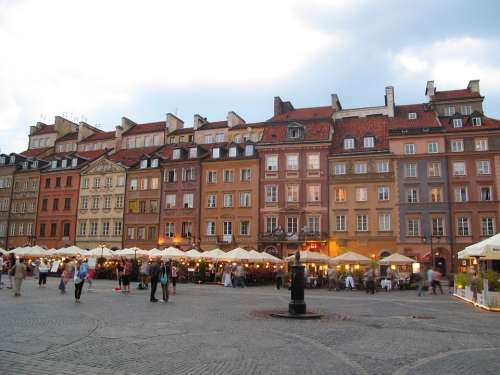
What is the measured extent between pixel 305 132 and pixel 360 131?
196 inches

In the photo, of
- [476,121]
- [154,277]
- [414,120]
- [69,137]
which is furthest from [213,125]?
[154,277]

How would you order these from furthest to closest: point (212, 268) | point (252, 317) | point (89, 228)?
point (89, 228) < point (212, 268) < point (252, 317)

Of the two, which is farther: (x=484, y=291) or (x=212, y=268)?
(x=212, y=268)

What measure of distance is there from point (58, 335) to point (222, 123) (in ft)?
150

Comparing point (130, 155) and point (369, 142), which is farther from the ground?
point (130, 155)

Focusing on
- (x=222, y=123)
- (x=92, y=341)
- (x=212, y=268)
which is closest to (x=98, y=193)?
(x=222, y=123)

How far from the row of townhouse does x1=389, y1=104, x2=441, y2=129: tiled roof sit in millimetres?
205

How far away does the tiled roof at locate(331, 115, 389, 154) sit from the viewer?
4343 centimetres

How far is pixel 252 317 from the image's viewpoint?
1451 centimetres

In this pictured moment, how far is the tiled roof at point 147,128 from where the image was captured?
187 feet

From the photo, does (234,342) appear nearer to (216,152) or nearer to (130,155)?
(216,152)

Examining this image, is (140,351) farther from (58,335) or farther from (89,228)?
(89,228)

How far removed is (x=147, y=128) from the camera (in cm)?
5875

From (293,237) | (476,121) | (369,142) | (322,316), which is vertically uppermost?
(476,121)
